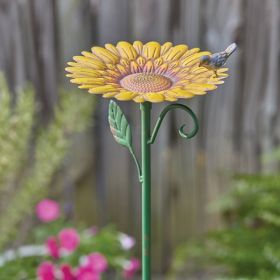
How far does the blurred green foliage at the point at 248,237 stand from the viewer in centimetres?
180

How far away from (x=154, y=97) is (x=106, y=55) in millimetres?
139

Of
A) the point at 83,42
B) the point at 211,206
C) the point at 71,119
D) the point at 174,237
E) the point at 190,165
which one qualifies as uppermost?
the point at 83,42

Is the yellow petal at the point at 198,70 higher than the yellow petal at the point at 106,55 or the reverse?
the reverse

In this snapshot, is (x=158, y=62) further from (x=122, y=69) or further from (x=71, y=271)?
(x=71, y=271)

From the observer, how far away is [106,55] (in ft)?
2.46

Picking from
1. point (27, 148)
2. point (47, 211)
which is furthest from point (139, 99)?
point (27, 148)

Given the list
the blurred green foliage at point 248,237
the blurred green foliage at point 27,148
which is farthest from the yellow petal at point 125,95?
the blurred green foliage at point 248,237

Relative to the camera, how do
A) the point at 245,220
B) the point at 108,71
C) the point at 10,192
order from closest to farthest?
the point at 108,71 < the point at 10,192 < the point at 245,220

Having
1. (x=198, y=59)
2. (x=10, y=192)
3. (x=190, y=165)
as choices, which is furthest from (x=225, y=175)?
(x=198, y=59)

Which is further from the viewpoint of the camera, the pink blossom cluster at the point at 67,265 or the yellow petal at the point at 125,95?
the pink blossom cluster at the point at 67,265

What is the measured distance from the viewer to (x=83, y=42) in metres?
2.06

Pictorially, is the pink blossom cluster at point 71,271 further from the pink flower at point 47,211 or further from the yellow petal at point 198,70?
the yellow petal at point 198,70

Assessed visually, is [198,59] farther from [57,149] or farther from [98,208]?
[98,208]

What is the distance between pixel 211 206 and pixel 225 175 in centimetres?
16
